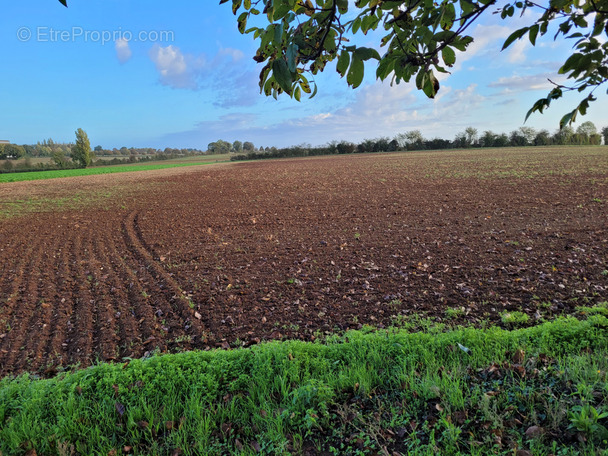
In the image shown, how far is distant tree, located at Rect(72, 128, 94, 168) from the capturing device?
77750 mm

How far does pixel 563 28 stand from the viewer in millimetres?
2469

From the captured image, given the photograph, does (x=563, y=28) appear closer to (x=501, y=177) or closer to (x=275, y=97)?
(x=275, y=97)

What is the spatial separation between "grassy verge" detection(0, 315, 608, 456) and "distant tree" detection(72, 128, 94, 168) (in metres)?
89.2

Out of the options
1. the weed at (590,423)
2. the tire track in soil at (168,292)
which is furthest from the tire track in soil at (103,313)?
the weed at (590,423)

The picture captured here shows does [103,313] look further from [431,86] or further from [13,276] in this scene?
[431,86]

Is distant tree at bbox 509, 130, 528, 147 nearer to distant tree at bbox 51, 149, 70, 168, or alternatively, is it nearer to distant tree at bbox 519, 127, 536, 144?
Result: distant tree at bbox 519, 127, 536, 144

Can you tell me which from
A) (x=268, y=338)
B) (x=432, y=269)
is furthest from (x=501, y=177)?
(x=268, y=338)

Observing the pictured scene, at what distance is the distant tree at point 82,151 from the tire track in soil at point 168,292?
81884 millimetres

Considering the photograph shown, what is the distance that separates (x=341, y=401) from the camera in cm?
300

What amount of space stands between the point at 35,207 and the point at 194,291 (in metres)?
16.4

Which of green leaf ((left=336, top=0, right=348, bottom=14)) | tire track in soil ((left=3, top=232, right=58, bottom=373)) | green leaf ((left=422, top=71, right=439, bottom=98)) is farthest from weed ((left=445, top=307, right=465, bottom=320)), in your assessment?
tire track in soil ((left=3, top=232, right=58, bottom=373))

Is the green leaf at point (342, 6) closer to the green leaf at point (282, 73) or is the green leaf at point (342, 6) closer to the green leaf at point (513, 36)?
the green leaf at point (282, 73)

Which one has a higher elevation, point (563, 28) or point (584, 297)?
point (563, 28)

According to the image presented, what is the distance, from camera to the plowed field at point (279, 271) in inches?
207
